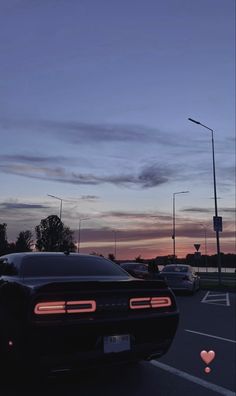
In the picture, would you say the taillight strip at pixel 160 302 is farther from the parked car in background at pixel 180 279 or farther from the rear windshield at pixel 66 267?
the parked car in background at pixel 180 279

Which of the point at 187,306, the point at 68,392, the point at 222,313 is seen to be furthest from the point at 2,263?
the point at 187,306

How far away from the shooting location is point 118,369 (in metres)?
6.66

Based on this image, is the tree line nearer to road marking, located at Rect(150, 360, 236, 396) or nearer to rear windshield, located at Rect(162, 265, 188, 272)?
rear windshield, located at Rect(162, 265, 188, 272)

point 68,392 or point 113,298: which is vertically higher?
point 113,298

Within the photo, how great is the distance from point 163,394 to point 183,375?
1163 millimetres

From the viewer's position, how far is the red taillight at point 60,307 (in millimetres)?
5055

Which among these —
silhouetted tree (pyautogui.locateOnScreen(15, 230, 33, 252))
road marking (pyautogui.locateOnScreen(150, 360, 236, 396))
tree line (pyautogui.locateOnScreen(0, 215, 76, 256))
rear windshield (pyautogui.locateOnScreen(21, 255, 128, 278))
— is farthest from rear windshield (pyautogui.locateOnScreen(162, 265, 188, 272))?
silhouetted tree (pyautogui.locateOnScreen(15, 230, 33, 252))

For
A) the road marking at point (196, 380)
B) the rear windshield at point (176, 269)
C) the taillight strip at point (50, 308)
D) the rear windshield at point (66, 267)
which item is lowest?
the road marking at point (196, 380)

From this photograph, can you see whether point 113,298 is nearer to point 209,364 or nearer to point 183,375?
point 183,375

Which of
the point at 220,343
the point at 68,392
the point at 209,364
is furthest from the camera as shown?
the point at 220,343

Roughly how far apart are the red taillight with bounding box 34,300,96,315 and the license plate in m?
0.38

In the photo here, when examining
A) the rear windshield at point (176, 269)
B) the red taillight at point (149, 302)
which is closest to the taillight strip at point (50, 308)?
the red taillight at point (149, 302)

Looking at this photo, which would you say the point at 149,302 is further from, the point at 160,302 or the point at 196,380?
the point at 196,380

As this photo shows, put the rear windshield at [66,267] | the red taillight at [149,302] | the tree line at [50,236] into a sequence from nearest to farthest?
1. the red taillight at [149,302]
2. the rear windshield at [66,267]
3. the tree line at [50,236]
